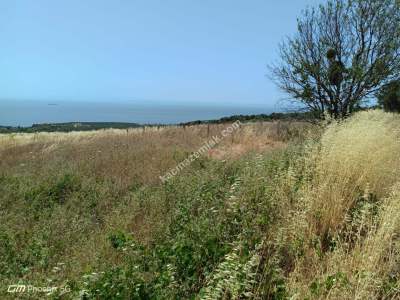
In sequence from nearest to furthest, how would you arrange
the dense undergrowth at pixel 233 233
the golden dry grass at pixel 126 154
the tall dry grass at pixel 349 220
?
the tall dry grass at pixel 349 220
the dense undergrowth at pixel 233 233
the golden dry grass at pixel 126 154

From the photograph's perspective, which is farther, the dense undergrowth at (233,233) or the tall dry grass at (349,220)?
the dense undergrowth at (233,233)

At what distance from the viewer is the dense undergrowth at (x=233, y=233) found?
2924 mm

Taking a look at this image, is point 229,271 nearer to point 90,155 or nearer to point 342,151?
point 342,151

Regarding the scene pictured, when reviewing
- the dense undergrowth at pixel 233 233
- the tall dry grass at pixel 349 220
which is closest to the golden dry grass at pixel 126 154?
the dense undergrowth at pixel 233 233

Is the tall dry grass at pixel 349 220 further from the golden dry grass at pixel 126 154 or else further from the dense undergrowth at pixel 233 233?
the golden dry grass at pixel 126 154

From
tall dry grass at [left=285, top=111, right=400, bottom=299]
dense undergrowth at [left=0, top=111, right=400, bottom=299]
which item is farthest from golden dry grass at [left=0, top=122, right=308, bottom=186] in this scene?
tall dry grass at [left=285, top=111, right=400, bottom=299]

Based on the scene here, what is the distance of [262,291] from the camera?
2924mm

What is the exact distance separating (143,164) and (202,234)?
5.66m

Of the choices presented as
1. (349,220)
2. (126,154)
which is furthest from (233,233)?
(126,154)

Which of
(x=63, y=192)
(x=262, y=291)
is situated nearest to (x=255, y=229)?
(x=262, y=291)

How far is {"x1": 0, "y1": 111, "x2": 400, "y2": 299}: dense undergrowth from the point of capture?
2.92 meters

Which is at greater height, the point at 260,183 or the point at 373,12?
the point at 373,12

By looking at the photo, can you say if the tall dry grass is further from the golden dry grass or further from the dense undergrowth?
the golden dry grass

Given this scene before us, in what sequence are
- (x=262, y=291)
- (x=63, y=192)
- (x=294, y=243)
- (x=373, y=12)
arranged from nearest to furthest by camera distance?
1. (x=262, y=291)
2. (x=294, y=243)
3. (x=63, y=192)
4. (x=373, y=12)
